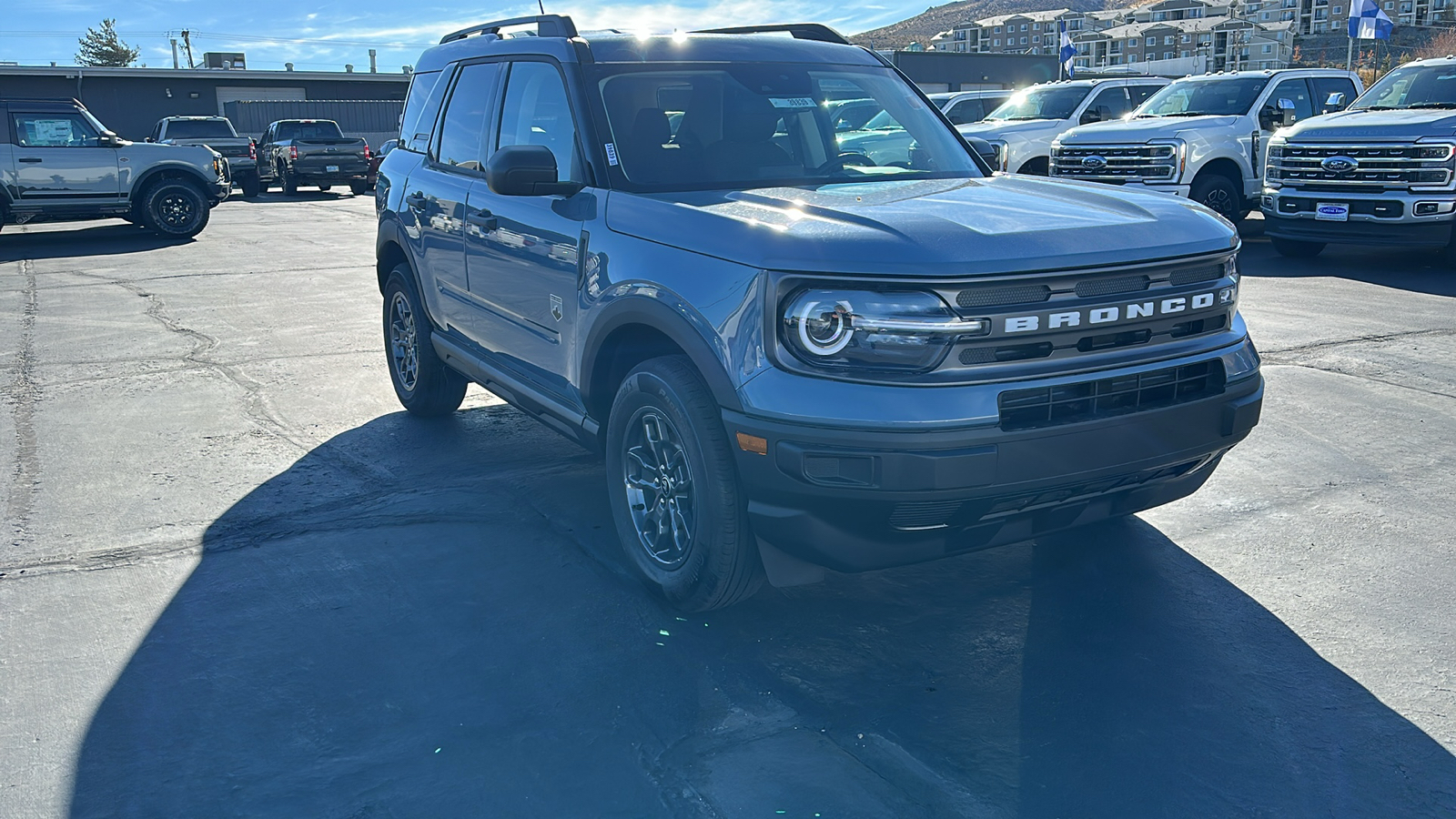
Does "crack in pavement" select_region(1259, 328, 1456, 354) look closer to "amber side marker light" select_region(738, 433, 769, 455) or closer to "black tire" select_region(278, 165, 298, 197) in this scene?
"amber side marker light" select_region(738, 433, 769, 455)

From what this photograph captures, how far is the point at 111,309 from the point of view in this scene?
10.7 metres

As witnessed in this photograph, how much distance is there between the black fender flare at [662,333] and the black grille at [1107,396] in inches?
30.4

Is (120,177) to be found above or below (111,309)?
above

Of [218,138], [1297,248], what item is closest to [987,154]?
[1297,248]

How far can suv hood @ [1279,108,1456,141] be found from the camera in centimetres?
1122

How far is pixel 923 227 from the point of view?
11.1 feet

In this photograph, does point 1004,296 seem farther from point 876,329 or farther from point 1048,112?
point 1048,112

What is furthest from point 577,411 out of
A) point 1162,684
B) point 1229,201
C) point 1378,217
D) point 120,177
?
point 120,177

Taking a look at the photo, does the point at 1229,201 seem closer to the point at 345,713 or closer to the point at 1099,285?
the point at 1099,285

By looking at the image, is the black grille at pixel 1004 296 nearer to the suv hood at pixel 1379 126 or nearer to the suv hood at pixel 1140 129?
the suv hood at pixel 1379 126

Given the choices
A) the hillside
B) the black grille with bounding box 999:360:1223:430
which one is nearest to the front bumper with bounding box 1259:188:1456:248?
the black grille with bounding box 999:360:1223:430

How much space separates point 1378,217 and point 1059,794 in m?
10.6

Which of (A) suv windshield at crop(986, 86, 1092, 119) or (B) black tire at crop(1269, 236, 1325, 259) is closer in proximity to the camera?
(B) black tire at crop(1269, 236, 1325, 259)

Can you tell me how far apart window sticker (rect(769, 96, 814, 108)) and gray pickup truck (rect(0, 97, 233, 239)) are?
1556 cm
